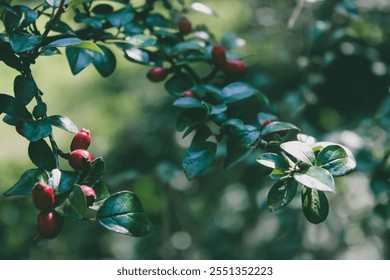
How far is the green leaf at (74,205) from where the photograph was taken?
621 millimetres

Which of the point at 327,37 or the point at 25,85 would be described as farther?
the point at 327,37

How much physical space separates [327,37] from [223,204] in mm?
1127

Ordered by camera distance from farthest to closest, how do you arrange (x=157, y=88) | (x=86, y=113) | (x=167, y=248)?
1. (x=86, y=113)
2. (x=157, y=88)
3. (x=167, y=248)

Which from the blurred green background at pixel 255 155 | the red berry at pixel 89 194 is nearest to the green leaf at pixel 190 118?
the red berry at pixel 89 194

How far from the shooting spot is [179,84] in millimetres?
1010

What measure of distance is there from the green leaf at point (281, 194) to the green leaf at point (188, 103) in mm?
209

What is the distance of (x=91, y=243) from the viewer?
254cm

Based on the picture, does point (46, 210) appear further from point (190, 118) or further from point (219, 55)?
point (219, 55)

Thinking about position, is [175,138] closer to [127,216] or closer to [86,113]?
[86,113]

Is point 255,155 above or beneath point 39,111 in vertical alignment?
beneath

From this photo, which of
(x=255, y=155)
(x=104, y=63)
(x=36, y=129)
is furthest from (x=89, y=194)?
(x=255, y=155)

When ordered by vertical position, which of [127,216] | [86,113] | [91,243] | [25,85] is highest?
[25,85]

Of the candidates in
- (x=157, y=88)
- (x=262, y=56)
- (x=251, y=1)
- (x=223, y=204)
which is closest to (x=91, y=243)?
(x=223, y=204)

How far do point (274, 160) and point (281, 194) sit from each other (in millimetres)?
53
